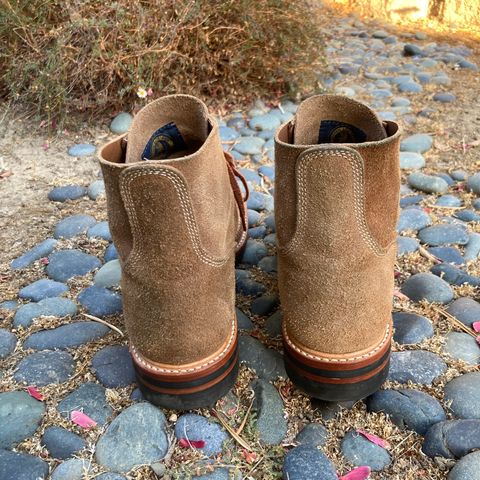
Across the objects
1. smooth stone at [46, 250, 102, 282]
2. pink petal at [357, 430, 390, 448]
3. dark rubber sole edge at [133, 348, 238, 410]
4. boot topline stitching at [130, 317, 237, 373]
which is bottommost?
smooth stone at [46, 250, 102, 282]

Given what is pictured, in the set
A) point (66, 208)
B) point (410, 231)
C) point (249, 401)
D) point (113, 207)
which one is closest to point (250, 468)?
point (249, 401)

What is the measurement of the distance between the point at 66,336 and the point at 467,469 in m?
1.00

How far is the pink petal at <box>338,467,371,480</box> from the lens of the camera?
112 centimetres

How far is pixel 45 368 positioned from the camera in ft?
4.54

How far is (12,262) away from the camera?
1.87m

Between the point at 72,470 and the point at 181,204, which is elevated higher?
the point at 181,204

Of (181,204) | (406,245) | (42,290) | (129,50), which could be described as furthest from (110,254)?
(129,50)

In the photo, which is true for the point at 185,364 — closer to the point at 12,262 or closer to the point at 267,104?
the point at 12,262

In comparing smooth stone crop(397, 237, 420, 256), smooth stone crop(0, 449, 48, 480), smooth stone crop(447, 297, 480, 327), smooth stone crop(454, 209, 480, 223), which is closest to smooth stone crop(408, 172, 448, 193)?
smooth stone crop(454, 209, 480, 223)

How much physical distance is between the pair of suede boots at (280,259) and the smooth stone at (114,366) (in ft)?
0.43

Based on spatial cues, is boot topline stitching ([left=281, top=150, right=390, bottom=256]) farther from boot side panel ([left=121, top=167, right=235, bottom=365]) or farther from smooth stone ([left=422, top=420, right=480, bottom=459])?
smooth stone ([left=422, top=420, right=480, bottom=459])

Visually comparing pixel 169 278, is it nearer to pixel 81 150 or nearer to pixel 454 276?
pixel 454 276

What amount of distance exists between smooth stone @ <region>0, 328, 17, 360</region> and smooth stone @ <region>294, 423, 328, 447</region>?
0.78m

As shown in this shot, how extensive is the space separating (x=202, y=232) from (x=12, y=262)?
3.35 ft
